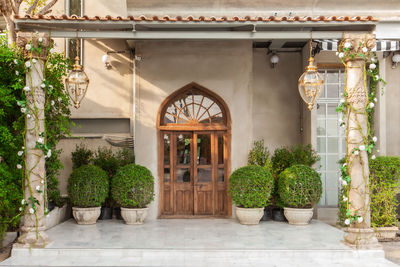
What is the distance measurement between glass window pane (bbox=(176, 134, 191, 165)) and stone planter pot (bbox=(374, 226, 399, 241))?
472 cm

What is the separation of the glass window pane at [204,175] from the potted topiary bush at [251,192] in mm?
1125

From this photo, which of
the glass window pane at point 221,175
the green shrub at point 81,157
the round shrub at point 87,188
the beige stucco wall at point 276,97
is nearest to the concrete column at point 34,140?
the round shrub at point 87,188

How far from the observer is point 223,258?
20.9 feet

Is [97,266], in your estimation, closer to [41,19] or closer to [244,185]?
[244,185]

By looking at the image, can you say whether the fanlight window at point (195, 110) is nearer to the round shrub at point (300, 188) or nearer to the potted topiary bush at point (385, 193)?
the round shrub at point (300, 188)

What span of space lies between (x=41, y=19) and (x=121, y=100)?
414cm

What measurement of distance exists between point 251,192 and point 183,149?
2.23m

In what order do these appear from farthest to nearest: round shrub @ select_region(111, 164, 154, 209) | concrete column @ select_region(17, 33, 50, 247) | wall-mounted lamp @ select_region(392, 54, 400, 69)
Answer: wall-mounted lamp @ select_region(392, 54, 400, 69) → round shrub @ select_region(111, 164, 154, 209) → concrete column @ select_region(17, 33, 50, 247)

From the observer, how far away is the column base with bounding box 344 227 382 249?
657 centimetres

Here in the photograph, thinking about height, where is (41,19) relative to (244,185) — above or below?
above

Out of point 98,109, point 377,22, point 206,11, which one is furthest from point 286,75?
point 98,109

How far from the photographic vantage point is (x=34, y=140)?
6805 millimetres

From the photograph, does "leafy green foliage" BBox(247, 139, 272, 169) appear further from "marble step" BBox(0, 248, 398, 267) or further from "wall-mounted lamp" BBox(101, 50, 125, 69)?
"wall-mounted lamp" BBox(101, 50, 125, 69)

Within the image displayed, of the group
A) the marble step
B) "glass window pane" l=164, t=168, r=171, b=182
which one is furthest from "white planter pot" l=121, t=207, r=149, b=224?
the marble step
